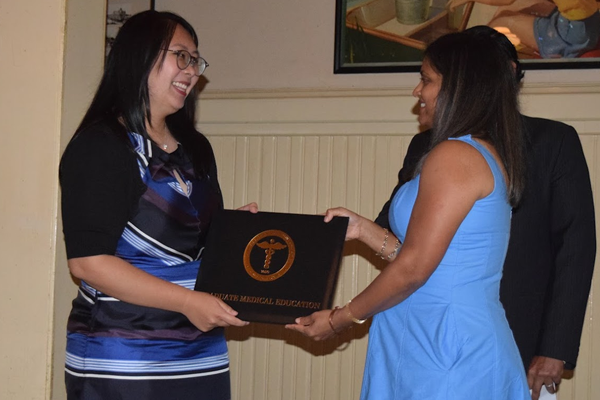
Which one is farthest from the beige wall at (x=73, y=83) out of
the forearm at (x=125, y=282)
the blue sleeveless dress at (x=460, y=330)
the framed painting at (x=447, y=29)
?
the blue sleeveless dress at (x=460, y=330)

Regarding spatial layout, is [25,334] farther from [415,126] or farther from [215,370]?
[415,126]

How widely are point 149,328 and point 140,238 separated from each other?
256 millimetres

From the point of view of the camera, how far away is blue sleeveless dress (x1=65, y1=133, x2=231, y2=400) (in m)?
2.21

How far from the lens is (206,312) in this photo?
2.27m

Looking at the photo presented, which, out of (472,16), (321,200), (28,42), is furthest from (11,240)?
(472,16)

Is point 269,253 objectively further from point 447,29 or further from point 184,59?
point 447,29

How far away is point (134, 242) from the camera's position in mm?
2240

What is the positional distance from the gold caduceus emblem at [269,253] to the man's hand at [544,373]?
0.90 meters

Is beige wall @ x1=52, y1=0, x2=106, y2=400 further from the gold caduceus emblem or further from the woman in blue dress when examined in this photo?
the woman in blue dress

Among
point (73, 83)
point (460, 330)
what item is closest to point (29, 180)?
point (73, 83)

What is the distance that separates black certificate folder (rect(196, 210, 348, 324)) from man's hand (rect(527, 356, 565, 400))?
2.49ft

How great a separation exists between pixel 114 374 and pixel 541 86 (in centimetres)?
230

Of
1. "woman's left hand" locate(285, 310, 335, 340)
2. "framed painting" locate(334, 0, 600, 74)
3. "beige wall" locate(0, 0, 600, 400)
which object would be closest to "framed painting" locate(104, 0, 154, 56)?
"beige wall" locate(0, 0, 600, 400)

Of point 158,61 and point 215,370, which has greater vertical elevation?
point 158,61
